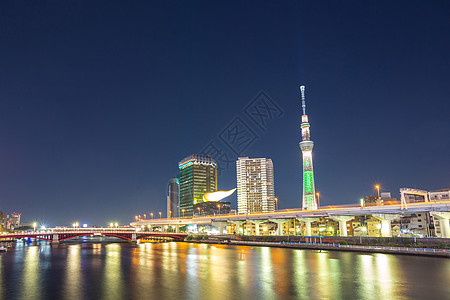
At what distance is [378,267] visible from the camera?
4397 cm

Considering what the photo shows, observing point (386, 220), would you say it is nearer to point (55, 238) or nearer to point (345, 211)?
point (345, 211)

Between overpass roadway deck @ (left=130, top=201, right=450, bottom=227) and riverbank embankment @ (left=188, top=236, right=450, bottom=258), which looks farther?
overpass roadway deck @ (left=130, top=201, right=450, bottom=227)

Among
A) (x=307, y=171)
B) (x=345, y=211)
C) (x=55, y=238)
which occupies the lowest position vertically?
(x=55, y=238)

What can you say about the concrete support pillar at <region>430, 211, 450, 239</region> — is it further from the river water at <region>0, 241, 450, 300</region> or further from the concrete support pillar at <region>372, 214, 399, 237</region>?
the river water at <region>0, 241, 450, 300</region>

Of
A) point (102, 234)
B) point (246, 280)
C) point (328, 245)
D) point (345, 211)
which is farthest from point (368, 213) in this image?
point (102, 234)

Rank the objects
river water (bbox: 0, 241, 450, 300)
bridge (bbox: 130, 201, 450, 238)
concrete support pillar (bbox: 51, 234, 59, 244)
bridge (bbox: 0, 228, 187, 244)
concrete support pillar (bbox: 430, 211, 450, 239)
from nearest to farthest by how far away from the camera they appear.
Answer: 1. river water (bbox: 0, 241, 450, 300)
2. concrete support pillar (bbox: 430, 211, 450, 239)
3. bridge (bbox: 130, 201, 450, 238)
4. bridge (bbox: 0, 228, 187, 244)
5. concrete support pillar (bbox: 51, 234, 59, 244)

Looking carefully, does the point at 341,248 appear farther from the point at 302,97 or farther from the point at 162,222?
the point at 302,97

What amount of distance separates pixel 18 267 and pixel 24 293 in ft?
79.6

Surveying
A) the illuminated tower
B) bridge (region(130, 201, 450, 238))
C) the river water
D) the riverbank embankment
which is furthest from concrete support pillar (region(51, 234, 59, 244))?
the illuminated tower

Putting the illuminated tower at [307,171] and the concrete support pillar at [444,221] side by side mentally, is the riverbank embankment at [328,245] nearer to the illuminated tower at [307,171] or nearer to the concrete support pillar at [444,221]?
the concrete support pillar at [444,221]

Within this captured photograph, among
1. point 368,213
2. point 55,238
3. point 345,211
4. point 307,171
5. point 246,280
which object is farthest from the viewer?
point 307,171

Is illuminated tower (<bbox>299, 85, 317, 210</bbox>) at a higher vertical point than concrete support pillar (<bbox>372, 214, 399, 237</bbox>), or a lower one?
higher

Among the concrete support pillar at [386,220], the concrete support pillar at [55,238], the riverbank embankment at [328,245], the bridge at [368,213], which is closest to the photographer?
the riverbank embankment at [328,245]

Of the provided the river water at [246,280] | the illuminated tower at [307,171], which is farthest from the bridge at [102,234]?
the river water at [246,280]
